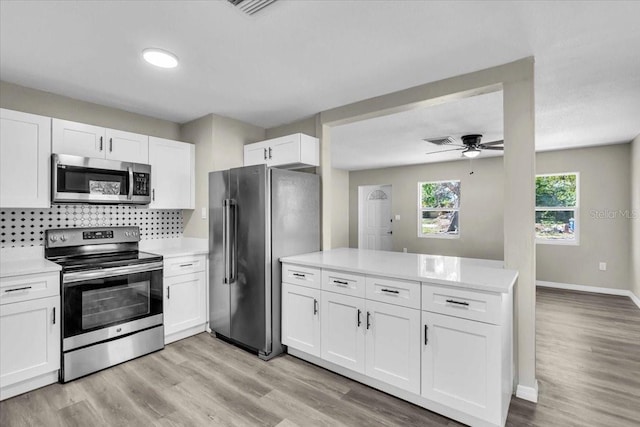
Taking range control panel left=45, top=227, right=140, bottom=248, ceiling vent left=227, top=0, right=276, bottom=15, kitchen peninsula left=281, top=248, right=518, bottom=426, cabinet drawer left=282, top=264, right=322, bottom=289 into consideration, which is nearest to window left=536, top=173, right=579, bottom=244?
kitchen peninsula left=281, top=248, right=518, bottom=426

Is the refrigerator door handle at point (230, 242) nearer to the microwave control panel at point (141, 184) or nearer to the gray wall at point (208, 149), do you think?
the gray wall at point (208, 149)

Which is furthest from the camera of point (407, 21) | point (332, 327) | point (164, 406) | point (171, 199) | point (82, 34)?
point (171, 199)

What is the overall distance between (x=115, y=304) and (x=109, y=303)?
0.05m

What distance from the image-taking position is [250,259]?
9.66 feet

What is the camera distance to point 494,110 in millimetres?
3500

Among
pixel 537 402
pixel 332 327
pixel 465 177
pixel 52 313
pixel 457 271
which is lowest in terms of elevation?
pixel 537 402

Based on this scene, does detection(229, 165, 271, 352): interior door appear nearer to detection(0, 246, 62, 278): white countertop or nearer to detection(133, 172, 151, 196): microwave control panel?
detection(133, 172, 151, 196): microwave control panel

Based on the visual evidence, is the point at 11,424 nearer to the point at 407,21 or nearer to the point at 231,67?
the point at 231,67

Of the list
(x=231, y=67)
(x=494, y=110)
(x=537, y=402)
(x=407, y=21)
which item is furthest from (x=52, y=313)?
(x=494, y=110)

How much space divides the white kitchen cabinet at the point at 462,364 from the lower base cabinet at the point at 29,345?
2717 mm

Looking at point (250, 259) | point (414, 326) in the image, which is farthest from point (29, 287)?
point (414, 326)

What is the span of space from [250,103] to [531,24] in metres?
2.39

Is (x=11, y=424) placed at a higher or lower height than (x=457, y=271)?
lower

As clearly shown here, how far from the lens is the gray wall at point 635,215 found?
14.7 ft
